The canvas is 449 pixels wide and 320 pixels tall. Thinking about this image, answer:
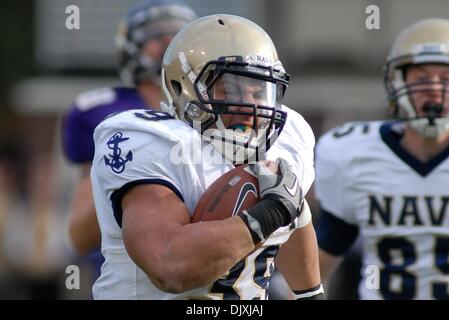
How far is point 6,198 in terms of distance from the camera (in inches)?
367

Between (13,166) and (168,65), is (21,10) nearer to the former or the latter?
(13,166)

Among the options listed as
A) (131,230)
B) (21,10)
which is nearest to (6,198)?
(21,10)

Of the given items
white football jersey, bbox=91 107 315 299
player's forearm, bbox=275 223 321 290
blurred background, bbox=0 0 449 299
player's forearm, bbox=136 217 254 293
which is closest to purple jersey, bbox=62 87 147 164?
player's forearm, bbox=275 223 321 290

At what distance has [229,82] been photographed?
11.0 ft

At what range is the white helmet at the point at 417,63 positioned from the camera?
15.1ft

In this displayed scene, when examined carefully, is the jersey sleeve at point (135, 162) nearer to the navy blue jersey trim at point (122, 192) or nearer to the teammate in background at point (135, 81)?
the navy blue jersey trim at point (122, 192)

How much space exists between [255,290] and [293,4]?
29.2ft

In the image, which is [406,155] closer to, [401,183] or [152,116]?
[401,183]

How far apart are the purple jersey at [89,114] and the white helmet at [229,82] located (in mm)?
1714

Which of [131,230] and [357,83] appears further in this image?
[357,83]

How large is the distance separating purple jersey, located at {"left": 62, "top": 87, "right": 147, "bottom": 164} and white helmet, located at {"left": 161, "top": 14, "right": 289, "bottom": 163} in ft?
5.62

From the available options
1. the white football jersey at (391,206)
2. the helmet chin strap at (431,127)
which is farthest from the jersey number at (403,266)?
the helmet chin strap at (431,127)

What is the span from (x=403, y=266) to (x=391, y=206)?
0.76ft
